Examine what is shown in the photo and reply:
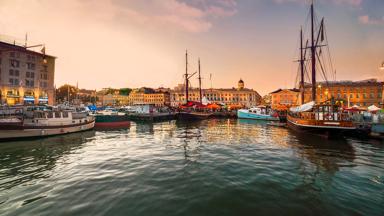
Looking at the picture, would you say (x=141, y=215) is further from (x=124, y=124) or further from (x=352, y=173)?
(x=124, y=124)

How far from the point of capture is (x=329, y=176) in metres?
8.76

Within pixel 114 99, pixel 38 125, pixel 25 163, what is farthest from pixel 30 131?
pixel 114 99

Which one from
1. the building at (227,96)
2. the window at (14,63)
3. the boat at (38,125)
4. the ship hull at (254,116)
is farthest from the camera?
the building at (227,96)

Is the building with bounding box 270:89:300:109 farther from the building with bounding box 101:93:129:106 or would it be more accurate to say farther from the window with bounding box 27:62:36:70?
the building with bounding box 101:93:129:106

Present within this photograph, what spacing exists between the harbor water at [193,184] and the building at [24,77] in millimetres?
59835

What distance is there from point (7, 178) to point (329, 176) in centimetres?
1646

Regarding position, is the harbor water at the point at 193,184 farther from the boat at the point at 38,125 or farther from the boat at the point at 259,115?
the boat at the point at 259,115

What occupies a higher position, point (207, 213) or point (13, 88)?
point (13, 88)

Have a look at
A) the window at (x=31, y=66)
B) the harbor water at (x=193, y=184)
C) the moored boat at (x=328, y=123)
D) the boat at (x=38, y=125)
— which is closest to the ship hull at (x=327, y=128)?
the moored boat at (x=328, y=123)

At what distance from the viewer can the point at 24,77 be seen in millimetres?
60969

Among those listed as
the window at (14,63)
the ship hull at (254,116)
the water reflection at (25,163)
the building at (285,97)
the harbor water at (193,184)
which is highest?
the window at (14,63)

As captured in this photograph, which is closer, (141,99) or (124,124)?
(124,124)

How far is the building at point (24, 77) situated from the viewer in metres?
56.0

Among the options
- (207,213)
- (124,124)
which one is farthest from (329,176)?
(124,124)
